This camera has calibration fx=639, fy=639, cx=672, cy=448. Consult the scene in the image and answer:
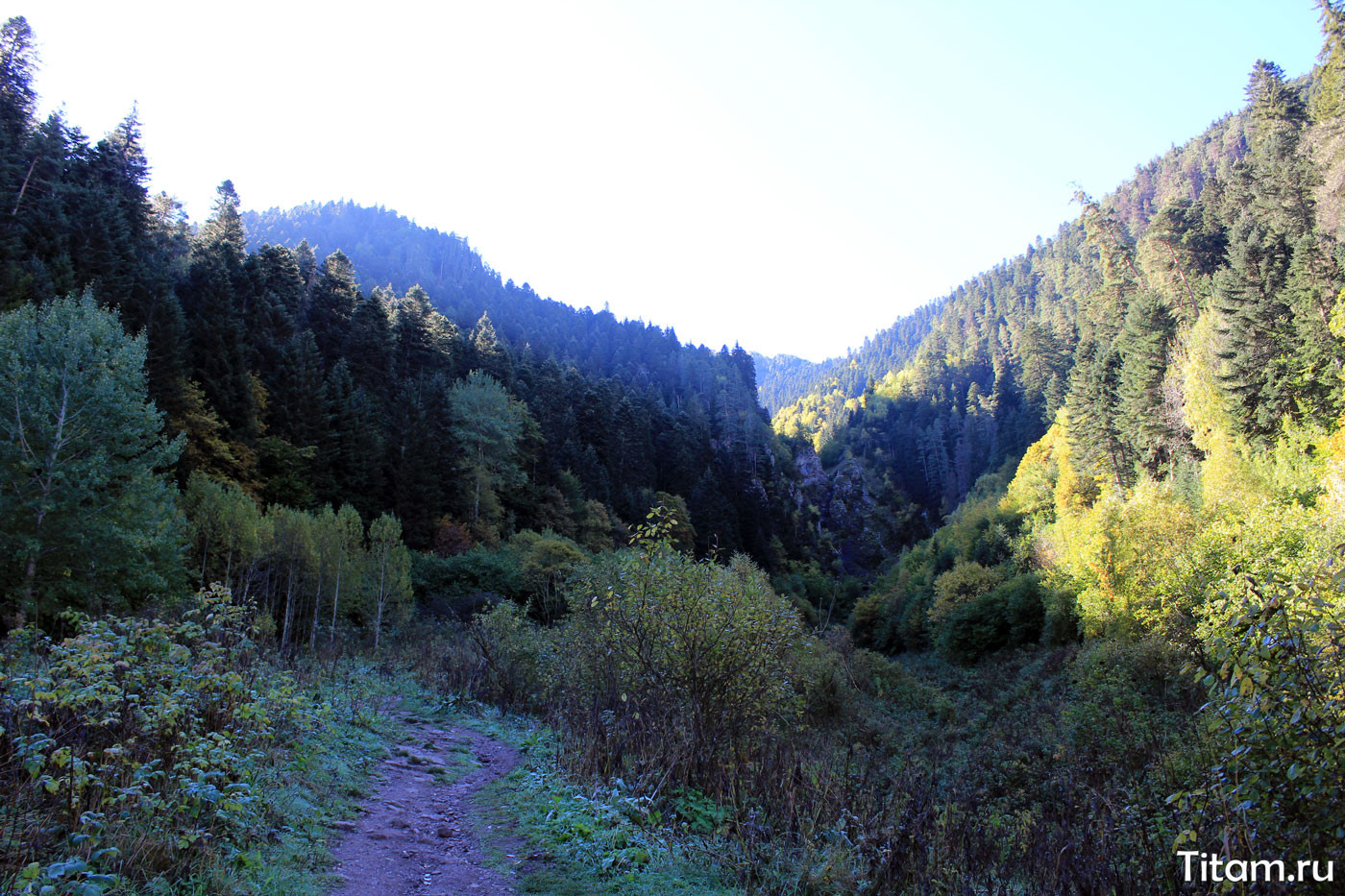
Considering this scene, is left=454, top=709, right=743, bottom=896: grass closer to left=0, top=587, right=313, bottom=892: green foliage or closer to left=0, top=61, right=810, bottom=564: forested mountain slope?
left=0, top=587, right=313, bottom=892: green foliage

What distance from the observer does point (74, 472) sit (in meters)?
16.6

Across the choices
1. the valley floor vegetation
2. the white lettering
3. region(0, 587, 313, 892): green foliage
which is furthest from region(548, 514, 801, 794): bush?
the white lettering

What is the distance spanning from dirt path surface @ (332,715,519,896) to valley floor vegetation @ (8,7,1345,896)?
37cm

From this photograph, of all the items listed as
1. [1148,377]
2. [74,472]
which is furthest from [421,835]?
[1148,377]

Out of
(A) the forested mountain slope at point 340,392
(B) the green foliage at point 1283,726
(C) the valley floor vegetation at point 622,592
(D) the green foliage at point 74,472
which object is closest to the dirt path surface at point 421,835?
(C) the valley floor vegetation at point 622,592

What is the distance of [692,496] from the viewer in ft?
250

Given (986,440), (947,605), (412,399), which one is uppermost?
(986,440)

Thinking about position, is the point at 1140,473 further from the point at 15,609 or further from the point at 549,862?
the point at 15,609

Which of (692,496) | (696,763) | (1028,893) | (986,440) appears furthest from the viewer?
(986,440)

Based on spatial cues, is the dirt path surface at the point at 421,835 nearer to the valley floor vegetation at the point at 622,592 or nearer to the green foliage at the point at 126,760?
the valley floor vegetation at the point at 622,592

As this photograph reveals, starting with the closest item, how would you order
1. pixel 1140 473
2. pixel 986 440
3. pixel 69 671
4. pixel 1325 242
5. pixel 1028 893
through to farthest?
pixel 1028 893 < pixel 69 671 < pixel 1325 242 < pixel 1140 473 < pixel 986 440

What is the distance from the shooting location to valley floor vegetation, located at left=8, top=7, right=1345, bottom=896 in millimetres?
4883

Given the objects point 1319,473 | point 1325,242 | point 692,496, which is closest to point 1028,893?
point 1319,473

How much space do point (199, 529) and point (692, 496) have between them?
56.1 m
